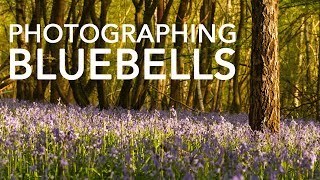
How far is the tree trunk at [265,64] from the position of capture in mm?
7934

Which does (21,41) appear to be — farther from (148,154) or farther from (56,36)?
(148,154)

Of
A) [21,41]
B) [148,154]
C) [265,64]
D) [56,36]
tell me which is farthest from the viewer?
[21,41]

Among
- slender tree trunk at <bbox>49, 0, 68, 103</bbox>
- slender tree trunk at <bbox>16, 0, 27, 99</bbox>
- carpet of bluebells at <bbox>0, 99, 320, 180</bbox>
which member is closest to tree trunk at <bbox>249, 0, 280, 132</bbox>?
carpet of bluebells at <bbox>0, 99, 320, 180</bbox>

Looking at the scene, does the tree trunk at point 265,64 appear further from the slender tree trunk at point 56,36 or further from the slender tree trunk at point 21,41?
the slender tree trunk at point 21,41

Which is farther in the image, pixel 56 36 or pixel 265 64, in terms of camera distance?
pixel 56 36

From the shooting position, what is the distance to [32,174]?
4727 mm

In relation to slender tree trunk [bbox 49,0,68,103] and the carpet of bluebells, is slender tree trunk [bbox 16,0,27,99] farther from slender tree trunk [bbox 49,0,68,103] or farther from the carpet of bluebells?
the carpet of bluebells

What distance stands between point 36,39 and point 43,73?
4.48m

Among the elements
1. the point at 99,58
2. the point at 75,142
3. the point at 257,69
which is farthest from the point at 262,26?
the point at 99,58

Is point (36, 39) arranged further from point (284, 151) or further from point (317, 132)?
point (284, 151)

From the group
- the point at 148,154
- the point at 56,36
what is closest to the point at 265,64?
the point at 148,154

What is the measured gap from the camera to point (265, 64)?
798 cm

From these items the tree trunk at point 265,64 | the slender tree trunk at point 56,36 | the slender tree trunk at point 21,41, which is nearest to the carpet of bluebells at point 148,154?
the tree trunk at point 265,64

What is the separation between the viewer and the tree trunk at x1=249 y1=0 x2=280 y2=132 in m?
7.93
